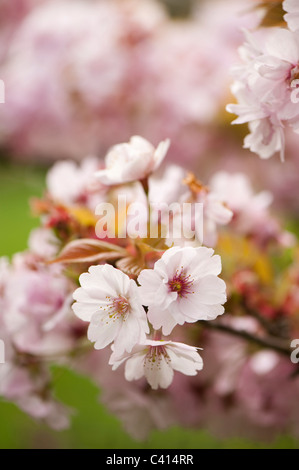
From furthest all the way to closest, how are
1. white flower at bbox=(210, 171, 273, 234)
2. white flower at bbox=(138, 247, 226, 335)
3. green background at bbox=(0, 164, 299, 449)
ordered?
1. green background at bbox=(0, 164, 299, 449)
2. white flower at bbox=(210, 171, 273, 234)
3. white flower at bbox=(138, 247, 226, 335)

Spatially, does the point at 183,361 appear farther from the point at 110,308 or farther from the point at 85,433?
the point at 85,433

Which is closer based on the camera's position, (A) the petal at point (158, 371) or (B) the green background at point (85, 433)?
(A) the petal at point (158, 371)

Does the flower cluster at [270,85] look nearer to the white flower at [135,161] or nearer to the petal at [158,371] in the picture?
the white flower at [135,161]

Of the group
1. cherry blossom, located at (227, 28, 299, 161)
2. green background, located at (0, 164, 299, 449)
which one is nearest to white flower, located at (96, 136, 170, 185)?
cherry blossom, located at (227, 28, 299, 161)

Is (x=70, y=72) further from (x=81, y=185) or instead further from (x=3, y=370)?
(x=3, y=370)

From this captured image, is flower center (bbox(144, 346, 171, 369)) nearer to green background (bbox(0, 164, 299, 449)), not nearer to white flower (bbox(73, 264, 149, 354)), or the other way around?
white flower (bbox(73, 264, 149, 354))

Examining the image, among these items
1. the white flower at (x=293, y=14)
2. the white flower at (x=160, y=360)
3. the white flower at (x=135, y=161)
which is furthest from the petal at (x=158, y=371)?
the white flower at (x=293, y=14)

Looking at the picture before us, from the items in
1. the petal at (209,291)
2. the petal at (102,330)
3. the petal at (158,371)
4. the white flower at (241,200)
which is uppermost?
the white flower at (241,200)
